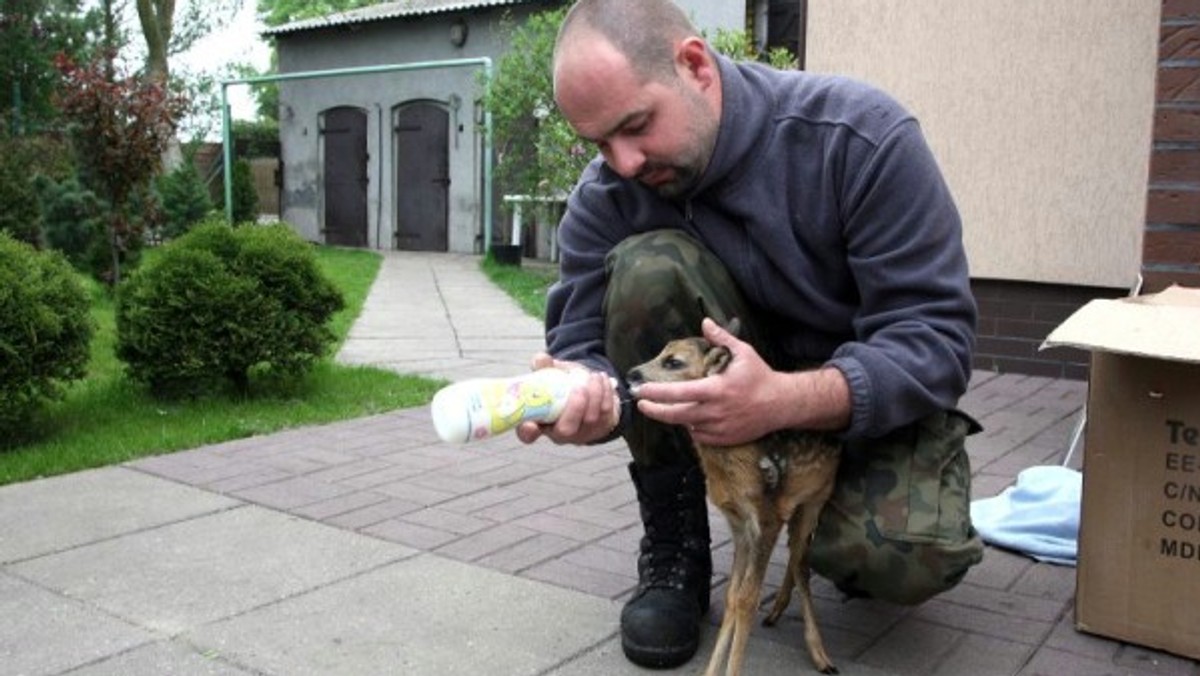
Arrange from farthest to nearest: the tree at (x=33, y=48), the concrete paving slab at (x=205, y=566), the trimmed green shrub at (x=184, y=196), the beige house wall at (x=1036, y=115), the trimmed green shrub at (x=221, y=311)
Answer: the tree at (x=33, y=48), the trimmed green shrub at (x=184, y=196), the beige house wall at (x=1036, y=115), the trimmed green shrub at (x=221, y=311), the concrete paving slab at (x=205, y=566)

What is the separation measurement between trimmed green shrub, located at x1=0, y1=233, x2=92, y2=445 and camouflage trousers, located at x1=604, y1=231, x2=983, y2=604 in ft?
9.26

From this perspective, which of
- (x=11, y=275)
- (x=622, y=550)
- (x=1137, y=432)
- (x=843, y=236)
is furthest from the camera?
(x=11, y=275)

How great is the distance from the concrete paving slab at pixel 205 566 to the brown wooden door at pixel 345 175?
1495 centimetres

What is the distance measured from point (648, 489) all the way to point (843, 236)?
79 centimetres

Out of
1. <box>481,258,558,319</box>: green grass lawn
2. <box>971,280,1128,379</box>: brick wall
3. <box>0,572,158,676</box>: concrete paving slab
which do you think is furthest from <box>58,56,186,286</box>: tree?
<box>0,572,158,676</box>: concrete paving slab

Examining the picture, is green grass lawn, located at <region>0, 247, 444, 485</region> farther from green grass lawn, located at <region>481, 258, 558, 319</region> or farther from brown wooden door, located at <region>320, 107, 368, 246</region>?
brown wooden door, located at <region>320, 107, 368, 246</region>

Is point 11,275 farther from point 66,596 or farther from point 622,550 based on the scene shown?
point 622,550

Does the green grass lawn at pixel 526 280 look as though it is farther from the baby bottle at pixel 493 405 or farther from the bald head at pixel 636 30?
the baby bottle at pixel 493 405

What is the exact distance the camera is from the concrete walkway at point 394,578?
2.45 metres

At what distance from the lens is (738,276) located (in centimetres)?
245

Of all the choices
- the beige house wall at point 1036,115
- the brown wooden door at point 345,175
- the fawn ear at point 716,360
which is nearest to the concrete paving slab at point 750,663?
the fawn ear at point 716,360

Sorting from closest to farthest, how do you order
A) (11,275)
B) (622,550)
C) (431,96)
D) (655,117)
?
(655,117) < (622,550) < (11,275) < (431,96)

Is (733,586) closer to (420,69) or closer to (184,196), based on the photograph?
(184,196)

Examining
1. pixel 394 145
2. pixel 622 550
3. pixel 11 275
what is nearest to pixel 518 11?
pixel 394 145
